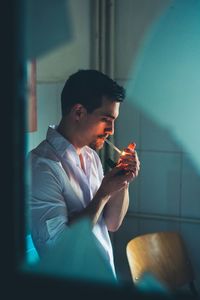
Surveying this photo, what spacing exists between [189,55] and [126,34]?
27cm

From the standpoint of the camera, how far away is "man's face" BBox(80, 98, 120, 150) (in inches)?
41.6

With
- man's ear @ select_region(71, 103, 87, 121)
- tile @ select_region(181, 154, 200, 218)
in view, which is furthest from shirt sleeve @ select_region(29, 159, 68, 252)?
tile @ select_region(181, 154, 200, 218)

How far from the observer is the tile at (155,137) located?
179 cm

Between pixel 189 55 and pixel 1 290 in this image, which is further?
pixel 189 55

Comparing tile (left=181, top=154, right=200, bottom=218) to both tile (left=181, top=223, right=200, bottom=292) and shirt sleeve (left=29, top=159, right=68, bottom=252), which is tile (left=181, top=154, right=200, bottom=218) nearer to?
tile (left=181, top=223, right=200, bottom=292)

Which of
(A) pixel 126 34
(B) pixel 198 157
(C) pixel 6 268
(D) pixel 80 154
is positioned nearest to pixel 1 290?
(C) pixel 6 268

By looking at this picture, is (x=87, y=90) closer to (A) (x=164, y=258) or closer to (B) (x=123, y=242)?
(A) (x=164, y=258)

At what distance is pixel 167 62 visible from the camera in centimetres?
175

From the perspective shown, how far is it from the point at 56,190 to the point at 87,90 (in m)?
0.25

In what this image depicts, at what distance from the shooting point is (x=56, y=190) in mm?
943

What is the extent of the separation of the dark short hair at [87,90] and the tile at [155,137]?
76 centimetres

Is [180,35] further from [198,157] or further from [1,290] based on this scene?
[1,290]

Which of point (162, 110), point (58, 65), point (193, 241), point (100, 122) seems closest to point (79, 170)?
point (100, 122)

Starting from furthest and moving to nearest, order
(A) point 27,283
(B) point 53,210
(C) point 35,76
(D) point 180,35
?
(D) point 180,35 → (C) point 35,76 → (B) point 53,210 → (A) point 27,283
